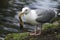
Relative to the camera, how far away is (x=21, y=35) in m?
6.14

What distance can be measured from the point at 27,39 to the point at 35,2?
717 cm

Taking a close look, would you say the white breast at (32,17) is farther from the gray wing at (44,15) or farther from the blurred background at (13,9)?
the blurred background at (13,9)

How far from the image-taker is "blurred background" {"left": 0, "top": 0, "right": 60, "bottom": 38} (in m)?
8.96

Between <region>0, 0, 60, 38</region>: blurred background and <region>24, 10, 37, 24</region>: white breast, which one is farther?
<region>0, 0, 60, 38</region>: blurred background

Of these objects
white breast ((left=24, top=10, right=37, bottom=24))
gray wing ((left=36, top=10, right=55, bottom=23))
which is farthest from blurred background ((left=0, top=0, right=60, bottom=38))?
white breast ((left=24, top=10, right=37, bottom=24))

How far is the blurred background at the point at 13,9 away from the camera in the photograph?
8.96m

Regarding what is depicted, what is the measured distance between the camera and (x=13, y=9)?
37.2 feet

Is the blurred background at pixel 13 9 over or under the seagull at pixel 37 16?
under

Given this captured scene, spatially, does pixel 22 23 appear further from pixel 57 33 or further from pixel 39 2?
pixel 39 2

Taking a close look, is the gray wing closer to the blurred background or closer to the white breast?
the white breast

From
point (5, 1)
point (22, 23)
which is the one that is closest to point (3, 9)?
point (5, 1)

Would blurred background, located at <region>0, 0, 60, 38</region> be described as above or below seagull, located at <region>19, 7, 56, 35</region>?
below

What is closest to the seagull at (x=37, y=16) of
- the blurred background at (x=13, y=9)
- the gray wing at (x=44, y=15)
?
the gray wing at (x=44, y=15)

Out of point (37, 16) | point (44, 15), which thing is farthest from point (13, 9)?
point (37, 16)
